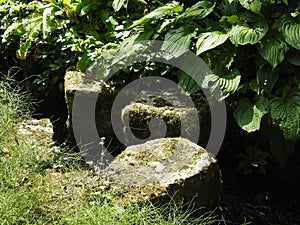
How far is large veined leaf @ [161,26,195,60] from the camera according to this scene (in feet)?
11.1

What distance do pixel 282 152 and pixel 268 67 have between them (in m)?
0.57

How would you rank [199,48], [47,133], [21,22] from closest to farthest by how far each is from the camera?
[199,48]
[47,133]
[21,22]

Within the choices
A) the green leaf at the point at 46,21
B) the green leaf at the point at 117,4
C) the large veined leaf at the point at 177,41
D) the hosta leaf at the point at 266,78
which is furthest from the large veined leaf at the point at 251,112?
the green leaf at the point at 46,21

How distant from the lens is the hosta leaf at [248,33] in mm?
3146

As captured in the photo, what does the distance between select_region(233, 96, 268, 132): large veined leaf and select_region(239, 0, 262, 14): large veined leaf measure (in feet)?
1.79

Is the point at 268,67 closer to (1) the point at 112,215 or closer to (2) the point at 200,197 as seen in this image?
(2) the point at 200,197

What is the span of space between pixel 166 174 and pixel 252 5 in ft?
3.97

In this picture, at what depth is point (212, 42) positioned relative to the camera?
322cm

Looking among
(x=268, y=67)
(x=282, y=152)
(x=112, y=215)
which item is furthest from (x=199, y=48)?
(x=112, y=215)

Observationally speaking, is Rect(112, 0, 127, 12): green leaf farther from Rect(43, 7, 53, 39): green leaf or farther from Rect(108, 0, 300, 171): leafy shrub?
Rect(43, 7, 53, 39): green leaf

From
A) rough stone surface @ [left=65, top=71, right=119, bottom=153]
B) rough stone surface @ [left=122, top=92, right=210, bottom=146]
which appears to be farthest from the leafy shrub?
rough stone surface @ [left=65, top=71, right=119, bottom=153]

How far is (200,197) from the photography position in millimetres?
2877

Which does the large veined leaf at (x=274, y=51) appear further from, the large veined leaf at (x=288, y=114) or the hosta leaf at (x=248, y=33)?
the large veined leaf at (x=288, y=114)

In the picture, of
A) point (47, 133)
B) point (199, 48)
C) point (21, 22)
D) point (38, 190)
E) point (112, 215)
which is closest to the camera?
point (112, 215)
